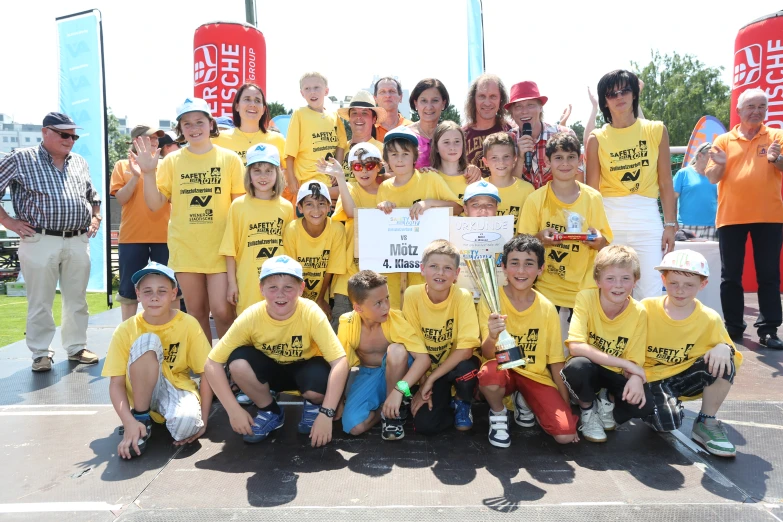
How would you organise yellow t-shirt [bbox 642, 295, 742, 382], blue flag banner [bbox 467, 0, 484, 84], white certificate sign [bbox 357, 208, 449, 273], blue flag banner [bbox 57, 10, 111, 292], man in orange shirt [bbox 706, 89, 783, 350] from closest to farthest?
1. yellow t-shirt [bbox 642, 295, 742, 382]
2. white certificate sign [bbox 357, 208, 449, 273]
3. man in orange shirt [bbox 706, 89, 783, 350]
4. blue flag banner [bbox 57, 10, 111, 292]
5. blue flag banner [bbox 467, 0, 484, 84]

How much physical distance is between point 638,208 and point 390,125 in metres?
2.52

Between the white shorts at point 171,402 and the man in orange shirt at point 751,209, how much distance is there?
5320 mm

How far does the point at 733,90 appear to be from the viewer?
8.53 meters

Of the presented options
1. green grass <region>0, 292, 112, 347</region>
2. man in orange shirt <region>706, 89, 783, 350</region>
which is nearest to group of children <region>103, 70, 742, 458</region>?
man in orange shirt <region>706, 89, 783, 350</region>

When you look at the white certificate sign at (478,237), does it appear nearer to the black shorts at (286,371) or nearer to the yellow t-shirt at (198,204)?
the black shorts at (286,371)

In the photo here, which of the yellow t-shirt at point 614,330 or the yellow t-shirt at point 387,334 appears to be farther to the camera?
the yellow t-shirt at point 387,334

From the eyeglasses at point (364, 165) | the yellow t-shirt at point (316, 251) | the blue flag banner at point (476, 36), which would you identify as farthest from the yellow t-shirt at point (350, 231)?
the blue flag banner at point (476, 36)

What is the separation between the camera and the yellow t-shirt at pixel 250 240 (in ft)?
14.3

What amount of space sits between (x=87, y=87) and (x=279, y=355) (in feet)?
27.5

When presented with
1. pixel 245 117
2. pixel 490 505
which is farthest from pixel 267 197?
pixel 490 505

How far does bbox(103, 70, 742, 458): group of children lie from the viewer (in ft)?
11.7

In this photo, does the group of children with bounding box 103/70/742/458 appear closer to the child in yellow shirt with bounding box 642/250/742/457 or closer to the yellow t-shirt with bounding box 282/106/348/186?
the child in yellow shirt with bounding box 642/250/742/457

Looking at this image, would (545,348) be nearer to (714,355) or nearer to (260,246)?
(714,355)

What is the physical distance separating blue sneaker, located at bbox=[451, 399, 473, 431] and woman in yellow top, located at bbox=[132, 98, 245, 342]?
2.00 metres
